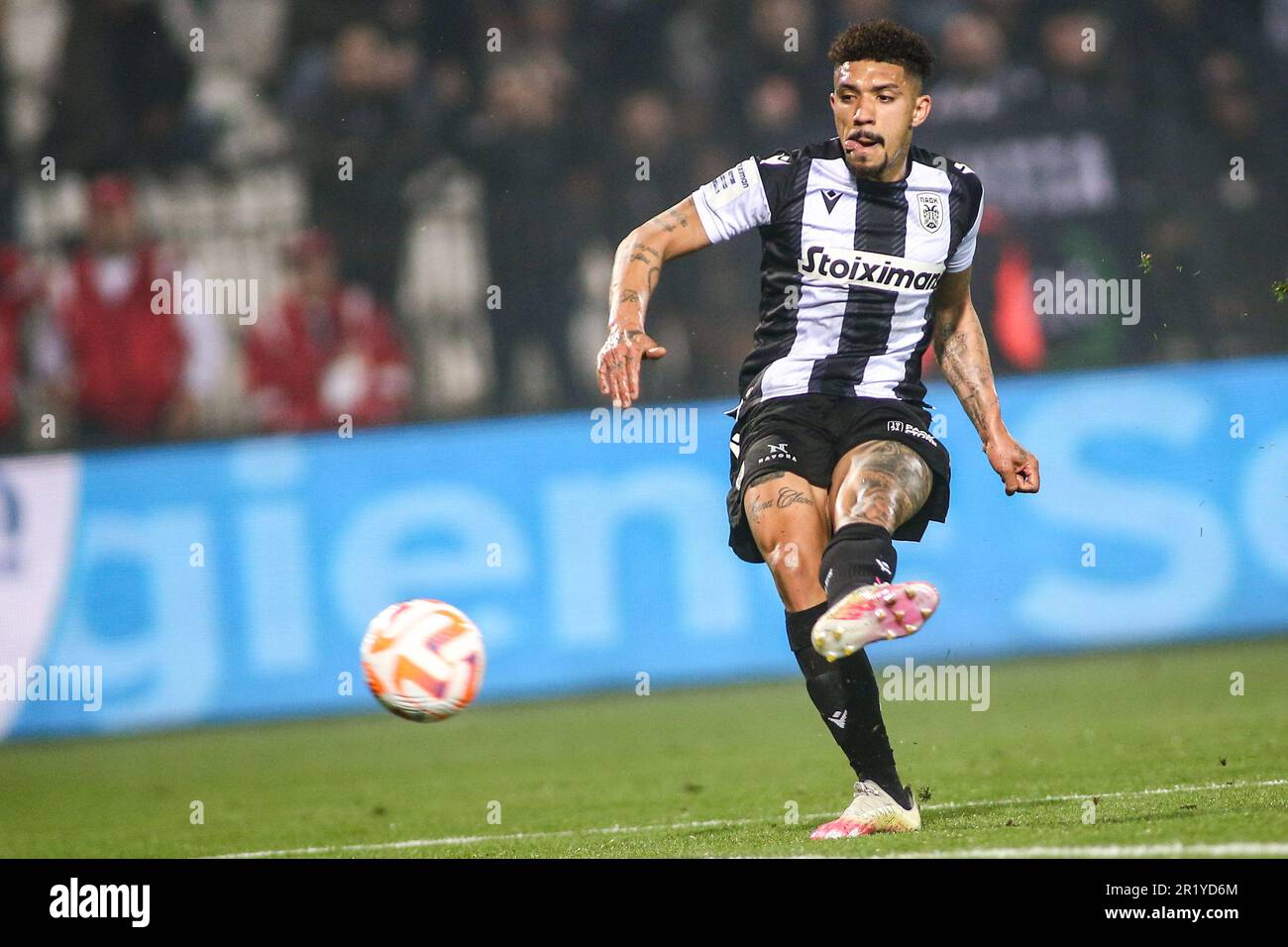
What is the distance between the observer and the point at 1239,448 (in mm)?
9305

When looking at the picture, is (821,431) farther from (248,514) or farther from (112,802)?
(248,514)

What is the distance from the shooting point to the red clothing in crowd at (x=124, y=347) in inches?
404

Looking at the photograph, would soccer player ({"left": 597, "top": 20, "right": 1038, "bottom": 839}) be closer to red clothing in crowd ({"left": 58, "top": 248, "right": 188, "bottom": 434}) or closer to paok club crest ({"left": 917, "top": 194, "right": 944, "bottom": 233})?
paok club crest ({"left": 917, "top": 194, "right": 944, "bottom": 233})

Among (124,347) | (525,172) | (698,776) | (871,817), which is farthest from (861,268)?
(124,347)

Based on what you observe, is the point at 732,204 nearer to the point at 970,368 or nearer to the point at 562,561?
the point at 970,368

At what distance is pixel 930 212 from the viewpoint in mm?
5203

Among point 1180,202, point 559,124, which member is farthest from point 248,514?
point 1180,202

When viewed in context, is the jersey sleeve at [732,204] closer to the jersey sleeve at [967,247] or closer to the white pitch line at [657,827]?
the jersey sleeve at [967,247]

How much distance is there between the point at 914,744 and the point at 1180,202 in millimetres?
4563

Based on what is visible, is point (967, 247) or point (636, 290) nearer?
point (636, 290)

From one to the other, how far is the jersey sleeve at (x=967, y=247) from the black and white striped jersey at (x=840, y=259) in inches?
1.1

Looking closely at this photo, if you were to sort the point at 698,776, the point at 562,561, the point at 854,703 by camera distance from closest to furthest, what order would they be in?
the point at 854,703, the point at 698,776, the point at 562,561

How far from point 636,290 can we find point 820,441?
28.3 inches

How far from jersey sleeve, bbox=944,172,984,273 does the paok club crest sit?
0.41ft
